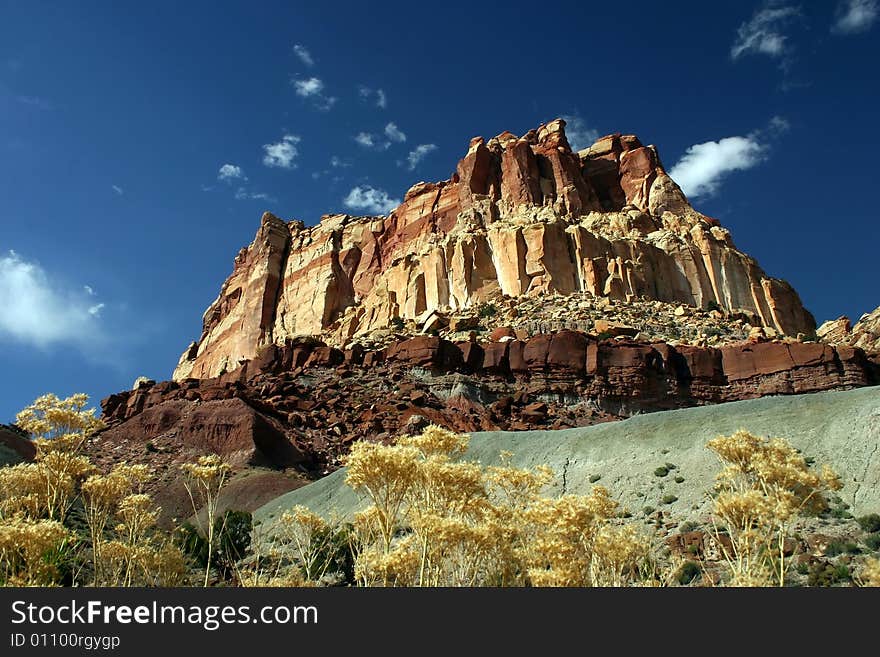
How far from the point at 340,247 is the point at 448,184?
792 inches

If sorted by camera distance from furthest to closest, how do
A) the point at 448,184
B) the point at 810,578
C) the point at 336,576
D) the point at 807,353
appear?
1. the point at 448,184
2. the point at 807,353
3. the point at 336,576
4. the point at 810,578

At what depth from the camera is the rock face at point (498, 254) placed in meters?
83.6

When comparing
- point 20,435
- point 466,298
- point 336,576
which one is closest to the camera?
point 336,576

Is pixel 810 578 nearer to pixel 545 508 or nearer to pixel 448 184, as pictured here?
pixel 545 508

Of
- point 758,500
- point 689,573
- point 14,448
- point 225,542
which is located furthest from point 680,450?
point 14,448

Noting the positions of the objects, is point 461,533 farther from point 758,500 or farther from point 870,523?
point 870,523

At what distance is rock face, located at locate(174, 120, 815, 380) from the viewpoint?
274 feet

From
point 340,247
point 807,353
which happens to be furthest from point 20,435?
point 340,247

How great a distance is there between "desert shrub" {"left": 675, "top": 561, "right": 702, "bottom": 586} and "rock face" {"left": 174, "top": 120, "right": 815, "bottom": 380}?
6122 cm

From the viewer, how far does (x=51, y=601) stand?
8273mm

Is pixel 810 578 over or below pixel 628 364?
below

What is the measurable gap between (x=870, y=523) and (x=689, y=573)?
645 cm

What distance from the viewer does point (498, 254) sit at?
280ft

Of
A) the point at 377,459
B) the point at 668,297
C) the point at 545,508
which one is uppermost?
the point at 668,297
